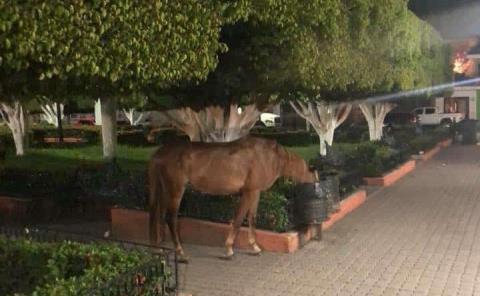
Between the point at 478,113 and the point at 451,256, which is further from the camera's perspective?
the point at 478,113

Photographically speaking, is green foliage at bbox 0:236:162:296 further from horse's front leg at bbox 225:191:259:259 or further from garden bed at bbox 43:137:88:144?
garden bed at bbox 43:137:88:144

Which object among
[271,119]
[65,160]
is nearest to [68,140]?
[65,160]

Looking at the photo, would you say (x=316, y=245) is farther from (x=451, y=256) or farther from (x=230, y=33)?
(x=230, y=33)

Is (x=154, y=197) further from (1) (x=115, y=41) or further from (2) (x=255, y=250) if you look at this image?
(1) (x=115, y=41)

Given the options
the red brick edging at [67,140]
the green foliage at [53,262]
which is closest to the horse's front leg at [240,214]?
the green foliage at [53,262]

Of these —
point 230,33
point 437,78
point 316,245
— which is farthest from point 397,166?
point 230,33

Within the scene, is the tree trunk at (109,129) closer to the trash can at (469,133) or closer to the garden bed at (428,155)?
the garden bed at (428,155)

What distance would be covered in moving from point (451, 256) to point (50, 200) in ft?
24.0

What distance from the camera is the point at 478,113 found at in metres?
52.0

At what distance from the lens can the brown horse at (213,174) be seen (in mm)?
8742

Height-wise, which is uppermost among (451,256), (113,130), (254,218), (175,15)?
(175,15)

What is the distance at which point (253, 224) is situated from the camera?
9.03m

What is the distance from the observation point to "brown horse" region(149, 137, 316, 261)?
8742 millimetres

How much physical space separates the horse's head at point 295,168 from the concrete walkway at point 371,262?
1007 millimetres
